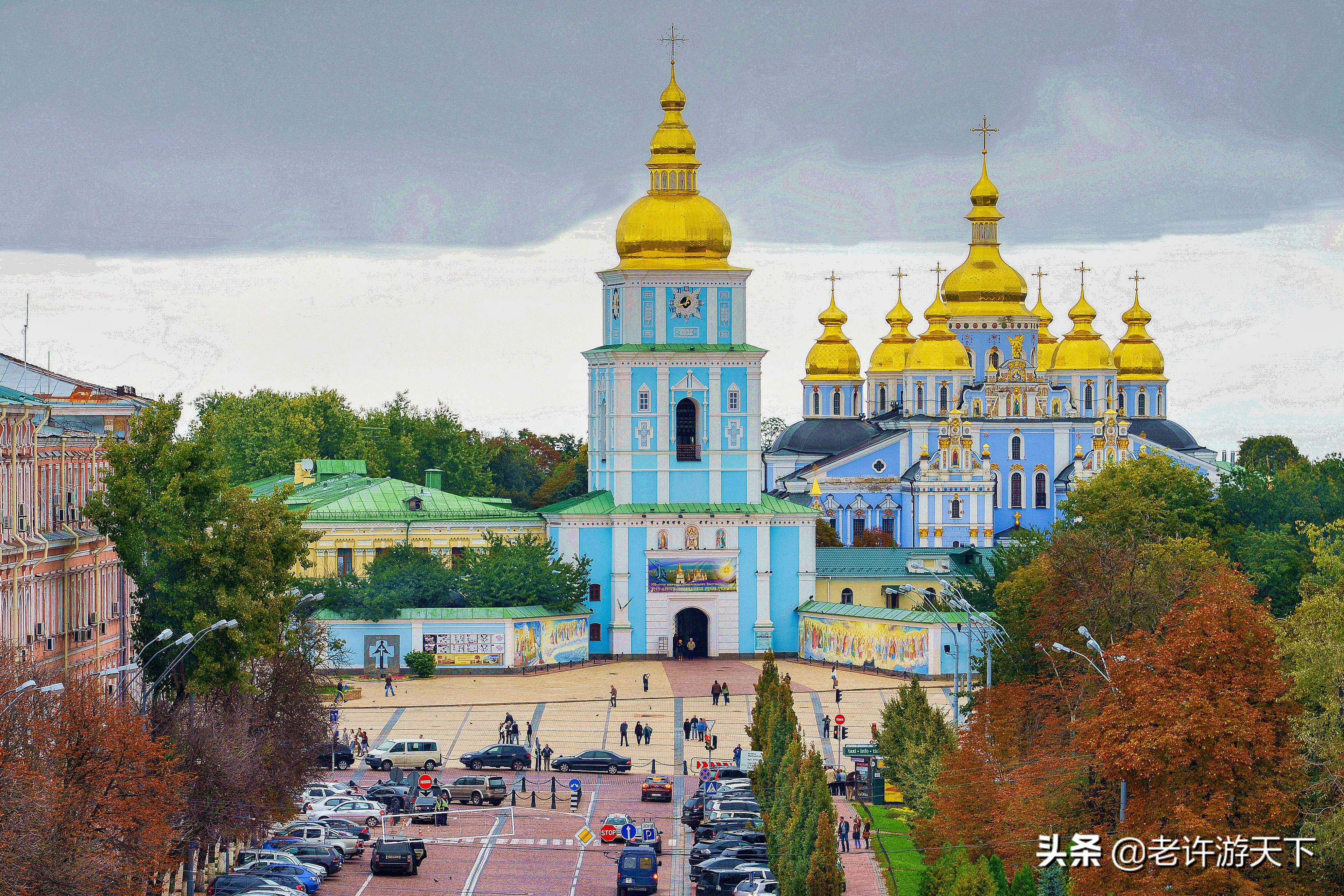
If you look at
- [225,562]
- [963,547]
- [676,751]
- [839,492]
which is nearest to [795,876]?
[225,562]

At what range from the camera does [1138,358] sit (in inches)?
5157

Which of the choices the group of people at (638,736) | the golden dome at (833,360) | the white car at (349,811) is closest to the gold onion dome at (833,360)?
the golden dome at (833,360)

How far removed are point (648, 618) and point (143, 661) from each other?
36993mm

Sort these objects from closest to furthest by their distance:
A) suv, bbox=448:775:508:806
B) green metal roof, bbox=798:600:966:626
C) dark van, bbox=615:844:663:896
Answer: dark van, bbox=615:844:663:896 → suv, bbox=448:775:508:806 → green metal roof, bbox=798:600:966:626

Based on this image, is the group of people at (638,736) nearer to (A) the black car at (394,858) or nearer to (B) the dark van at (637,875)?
(A) the black car at (394,858)

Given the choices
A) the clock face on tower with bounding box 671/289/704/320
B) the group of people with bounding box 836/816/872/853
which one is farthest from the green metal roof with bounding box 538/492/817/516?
the group of people with bounding box 836/816/872/853

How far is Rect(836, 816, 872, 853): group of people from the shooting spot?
4891cm

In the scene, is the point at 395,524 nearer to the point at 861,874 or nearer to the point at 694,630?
the point at 694,630

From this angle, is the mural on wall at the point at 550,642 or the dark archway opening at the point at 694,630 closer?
the mural on wall at the point at 550,642

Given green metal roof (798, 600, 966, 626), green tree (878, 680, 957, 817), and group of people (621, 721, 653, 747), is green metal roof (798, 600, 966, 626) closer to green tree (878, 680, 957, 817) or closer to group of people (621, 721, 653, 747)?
group of people (621, 721, 653, 747)

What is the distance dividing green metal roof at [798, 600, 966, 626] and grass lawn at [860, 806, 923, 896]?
1971 cm

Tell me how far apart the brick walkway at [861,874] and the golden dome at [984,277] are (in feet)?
232

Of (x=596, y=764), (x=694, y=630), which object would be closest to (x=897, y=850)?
(x=596, y=764)

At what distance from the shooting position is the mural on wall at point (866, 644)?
256 feet
